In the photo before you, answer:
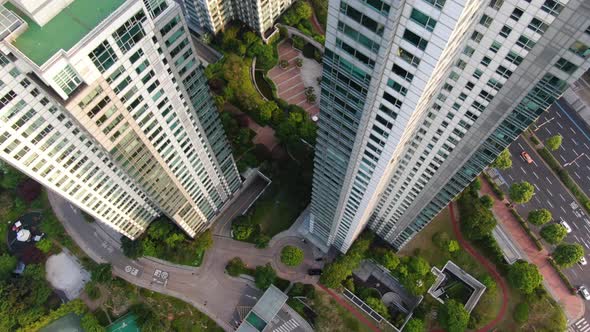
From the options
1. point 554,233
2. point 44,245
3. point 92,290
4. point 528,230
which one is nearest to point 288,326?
point 92,290

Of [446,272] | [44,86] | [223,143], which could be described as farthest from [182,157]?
[446,272]

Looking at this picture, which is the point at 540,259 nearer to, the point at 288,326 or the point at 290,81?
the point at 288,326

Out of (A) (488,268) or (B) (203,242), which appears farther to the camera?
(A) (488,268)

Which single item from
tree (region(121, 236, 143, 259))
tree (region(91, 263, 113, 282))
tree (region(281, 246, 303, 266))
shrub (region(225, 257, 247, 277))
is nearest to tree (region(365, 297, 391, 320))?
tree (region(281, 246, 303, 266))

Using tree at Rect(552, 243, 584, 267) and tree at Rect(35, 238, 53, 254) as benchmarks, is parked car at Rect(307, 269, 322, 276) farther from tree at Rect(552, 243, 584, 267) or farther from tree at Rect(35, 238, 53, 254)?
tree at Rect(35, 238, 53, 254)

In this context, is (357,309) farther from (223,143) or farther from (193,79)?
(193,79)

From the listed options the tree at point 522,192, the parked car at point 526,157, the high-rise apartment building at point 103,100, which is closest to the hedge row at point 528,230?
the tree at point 522,192
